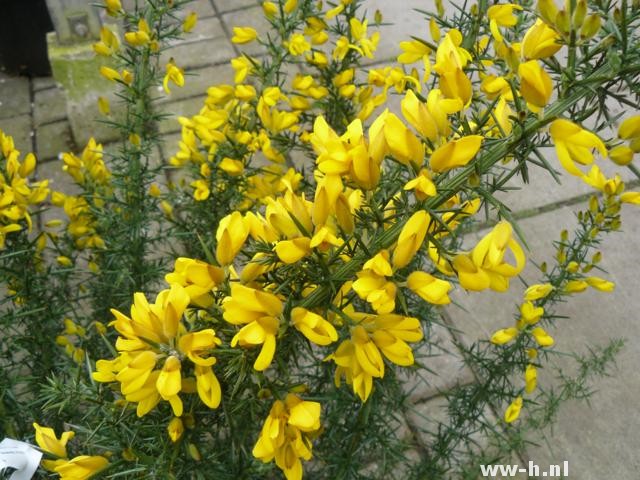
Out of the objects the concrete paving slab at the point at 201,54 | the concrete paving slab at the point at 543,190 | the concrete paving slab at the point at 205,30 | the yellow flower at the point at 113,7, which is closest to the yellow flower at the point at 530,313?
the yellow flower at the point at 113,7

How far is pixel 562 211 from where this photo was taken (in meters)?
2.42

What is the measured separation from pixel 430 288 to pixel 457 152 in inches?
6.1

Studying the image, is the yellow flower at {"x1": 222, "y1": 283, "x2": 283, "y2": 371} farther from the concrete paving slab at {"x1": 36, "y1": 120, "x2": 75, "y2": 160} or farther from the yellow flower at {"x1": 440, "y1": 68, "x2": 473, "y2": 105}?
the concrete paving slab at {"x1": 36, "y1": 120, "x2": 75, "y2": 160}

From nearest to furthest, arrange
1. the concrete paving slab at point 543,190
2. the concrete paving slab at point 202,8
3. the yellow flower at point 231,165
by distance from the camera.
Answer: the yellow flower at point 231,165 → the concrete paving slab at point 543,190 → the concrete paving slab at point 202,8

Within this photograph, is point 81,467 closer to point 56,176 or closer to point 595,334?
point 595,334

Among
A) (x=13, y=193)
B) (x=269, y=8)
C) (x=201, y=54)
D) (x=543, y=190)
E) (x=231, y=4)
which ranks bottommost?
(x=543, y=190)

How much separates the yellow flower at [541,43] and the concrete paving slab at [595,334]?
121 centimetres

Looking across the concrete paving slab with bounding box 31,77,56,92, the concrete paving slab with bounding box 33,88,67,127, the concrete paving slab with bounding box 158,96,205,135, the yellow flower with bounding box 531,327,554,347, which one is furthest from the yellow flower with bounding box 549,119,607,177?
the concrete paving slab with bounding box 31,77,56,92

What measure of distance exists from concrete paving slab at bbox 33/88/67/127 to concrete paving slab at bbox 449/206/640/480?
200 cm

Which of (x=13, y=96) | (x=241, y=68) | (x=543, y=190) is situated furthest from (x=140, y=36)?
(x=13, y=96)

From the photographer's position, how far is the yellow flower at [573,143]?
23.9 inches

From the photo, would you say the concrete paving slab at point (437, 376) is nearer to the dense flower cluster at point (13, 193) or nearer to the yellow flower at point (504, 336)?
the yellow flower at point (504, 336)

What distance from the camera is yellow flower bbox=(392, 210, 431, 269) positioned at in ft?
2.13

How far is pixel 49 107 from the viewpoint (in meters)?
2.91
